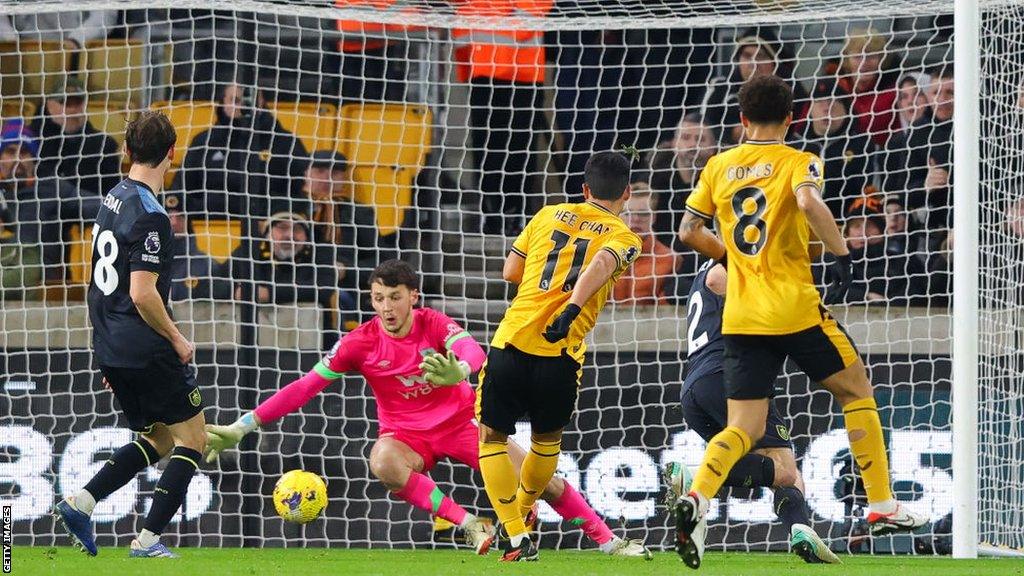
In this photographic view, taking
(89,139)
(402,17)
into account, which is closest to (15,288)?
(89,139)

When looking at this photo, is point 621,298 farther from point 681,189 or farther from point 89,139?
point 89,139

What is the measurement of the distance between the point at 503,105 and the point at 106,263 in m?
3.81

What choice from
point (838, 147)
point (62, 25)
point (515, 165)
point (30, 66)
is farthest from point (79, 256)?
point (838, 147)

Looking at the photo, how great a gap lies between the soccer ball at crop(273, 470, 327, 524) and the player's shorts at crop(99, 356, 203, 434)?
89cm

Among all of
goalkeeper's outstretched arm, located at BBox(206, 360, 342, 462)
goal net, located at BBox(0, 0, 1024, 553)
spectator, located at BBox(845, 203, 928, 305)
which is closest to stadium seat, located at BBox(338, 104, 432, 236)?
goal net, located at BBox(0, 0, 1024, 553)

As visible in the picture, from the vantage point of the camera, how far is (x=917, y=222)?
9438 millimetres

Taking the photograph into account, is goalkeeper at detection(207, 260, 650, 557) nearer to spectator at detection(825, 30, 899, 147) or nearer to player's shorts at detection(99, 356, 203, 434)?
player's shorts at detection(99, 356, 203, 434)

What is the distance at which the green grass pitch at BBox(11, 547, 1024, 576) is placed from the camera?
580 cm

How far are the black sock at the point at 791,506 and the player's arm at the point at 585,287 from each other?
1.24 metres

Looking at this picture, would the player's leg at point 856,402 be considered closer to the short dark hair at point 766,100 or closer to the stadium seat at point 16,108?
the short dark hair at point 766,100

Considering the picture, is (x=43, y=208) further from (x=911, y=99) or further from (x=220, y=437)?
(x=911, y=99)

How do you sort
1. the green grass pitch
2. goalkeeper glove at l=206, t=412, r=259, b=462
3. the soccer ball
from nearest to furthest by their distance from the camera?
1. the green grass pitch
2. goalkeeper glove at l=206, t=412, r=259, b=462
3. the soccer ball

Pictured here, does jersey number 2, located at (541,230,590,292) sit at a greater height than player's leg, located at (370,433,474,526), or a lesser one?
greater

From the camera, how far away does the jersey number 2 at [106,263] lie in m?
6.53
